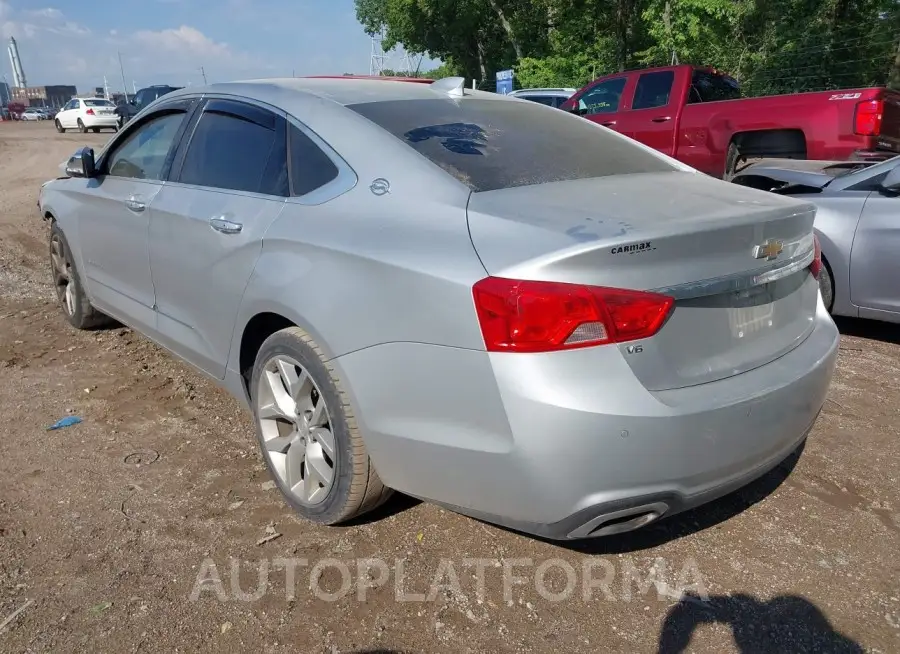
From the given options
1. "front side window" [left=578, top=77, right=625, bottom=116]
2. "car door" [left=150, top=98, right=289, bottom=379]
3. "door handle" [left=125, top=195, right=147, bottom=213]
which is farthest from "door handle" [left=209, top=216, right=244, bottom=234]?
"front side window" [left=578, top=77, right=625, bottom=116]

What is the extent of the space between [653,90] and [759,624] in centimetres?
901

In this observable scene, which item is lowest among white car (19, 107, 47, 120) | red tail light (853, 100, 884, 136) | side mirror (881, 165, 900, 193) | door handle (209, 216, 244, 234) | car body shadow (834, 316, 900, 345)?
car body shadow (834, 316, 900, 345)

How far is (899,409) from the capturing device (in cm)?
393

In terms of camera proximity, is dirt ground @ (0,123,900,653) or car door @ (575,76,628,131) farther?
car door @ (575,76,628,131)

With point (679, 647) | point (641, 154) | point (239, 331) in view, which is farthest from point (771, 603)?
point (239, 331)

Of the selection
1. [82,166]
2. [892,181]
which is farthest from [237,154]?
[892,181]

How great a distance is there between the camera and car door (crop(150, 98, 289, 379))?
2.92 m

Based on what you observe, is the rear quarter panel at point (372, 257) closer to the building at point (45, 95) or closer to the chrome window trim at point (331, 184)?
the chrome window trim at point (331, 184)

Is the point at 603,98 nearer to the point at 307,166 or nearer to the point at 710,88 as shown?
the point at 710,88

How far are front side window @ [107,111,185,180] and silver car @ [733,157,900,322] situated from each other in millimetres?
4001

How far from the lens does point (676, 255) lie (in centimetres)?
210

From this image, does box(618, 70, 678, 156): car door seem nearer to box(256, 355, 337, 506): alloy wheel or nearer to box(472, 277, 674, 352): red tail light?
box(256, 355, 337, 506): alloy wheel

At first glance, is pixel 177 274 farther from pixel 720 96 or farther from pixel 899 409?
pixel 720 96

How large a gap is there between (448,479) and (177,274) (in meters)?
1.83
